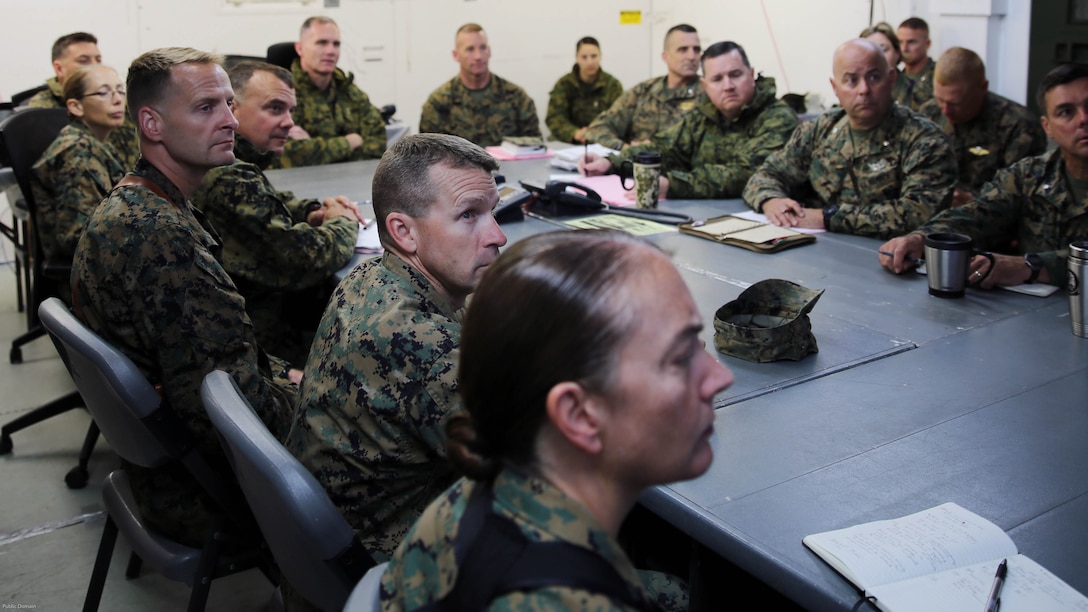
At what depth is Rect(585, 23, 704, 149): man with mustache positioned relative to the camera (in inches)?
227

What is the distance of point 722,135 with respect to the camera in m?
4.39

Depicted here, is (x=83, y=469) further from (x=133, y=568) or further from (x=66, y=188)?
(x=66, y=188)

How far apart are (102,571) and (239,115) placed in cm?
159

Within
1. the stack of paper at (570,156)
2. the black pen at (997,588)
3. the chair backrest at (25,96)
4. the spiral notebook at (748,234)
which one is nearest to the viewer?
the black pen at (997,588)

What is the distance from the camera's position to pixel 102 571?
217 centimetres

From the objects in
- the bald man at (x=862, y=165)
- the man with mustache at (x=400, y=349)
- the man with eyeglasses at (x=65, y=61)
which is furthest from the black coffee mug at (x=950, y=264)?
the man with eyeglasses at (x=65, y=61)

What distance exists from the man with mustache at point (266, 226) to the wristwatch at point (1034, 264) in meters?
1.97

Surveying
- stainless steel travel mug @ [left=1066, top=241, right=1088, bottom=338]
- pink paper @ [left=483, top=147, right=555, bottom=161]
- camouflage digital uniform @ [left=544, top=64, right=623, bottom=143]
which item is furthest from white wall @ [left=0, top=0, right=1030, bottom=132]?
stainless steel travel mug @ [left=1066, top=241, right=1088, bottom=338]

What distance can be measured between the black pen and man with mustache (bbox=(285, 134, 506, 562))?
76 cm

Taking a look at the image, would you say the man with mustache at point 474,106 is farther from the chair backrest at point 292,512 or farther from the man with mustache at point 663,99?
the chair backrest at point 292,512

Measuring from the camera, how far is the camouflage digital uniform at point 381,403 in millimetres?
1499

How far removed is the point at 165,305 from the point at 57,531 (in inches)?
48.5

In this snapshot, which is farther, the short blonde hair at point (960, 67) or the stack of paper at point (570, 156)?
the stack of paper at point (570, 156)

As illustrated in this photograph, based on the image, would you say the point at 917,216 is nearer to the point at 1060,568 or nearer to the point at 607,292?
the point at 1060,568
